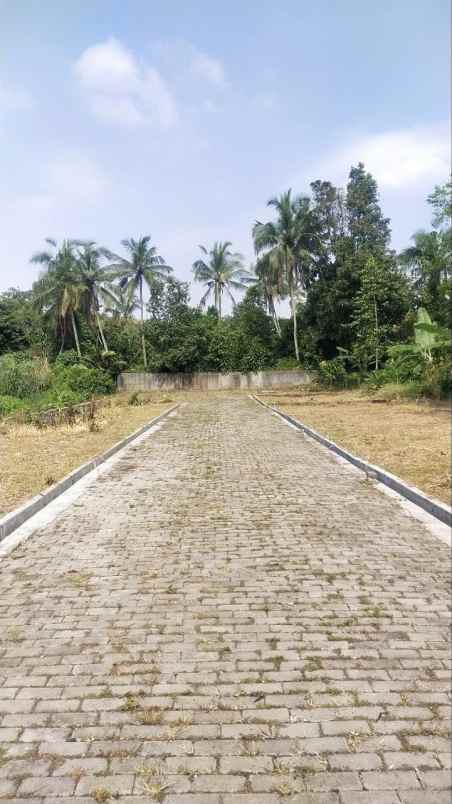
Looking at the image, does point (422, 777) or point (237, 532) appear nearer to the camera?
point (422, 777)

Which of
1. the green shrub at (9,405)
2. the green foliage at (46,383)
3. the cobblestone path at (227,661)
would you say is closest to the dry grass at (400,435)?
the cobblestone path at (227,661)

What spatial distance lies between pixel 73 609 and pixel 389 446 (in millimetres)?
7534

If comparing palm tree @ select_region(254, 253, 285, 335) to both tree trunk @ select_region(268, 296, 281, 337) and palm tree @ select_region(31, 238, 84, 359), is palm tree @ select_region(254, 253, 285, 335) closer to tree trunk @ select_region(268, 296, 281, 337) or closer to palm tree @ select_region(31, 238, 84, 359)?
tree trunk @ select_region(268, 296, 281, 337)

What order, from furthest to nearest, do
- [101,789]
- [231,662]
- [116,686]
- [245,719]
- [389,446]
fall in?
1. [389,446]
2. [231,662]
3. [116,686]
4. [245,719]
5. [101,789]

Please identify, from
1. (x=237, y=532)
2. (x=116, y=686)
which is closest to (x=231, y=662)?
(x=116, y=686)

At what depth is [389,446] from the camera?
991 centimetres

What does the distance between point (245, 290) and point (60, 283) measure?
14621mm

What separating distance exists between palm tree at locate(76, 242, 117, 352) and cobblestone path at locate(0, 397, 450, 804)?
33.1 metres

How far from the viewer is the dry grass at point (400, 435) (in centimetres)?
740

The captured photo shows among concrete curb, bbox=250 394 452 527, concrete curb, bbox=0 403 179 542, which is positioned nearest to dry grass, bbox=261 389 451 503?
concrete curb, bbox=250 394 452 527

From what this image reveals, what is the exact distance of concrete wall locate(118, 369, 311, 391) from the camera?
37781mm

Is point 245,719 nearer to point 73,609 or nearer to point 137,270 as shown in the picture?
point 73,609

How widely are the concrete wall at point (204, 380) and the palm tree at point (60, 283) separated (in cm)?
411

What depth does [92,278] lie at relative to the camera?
120ft
